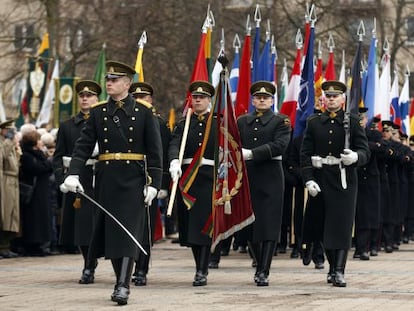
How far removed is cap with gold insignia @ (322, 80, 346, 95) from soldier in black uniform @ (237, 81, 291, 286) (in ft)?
1.74

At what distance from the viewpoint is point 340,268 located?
13.2 meters

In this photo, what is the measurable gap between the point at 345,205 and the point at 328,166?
430 mm

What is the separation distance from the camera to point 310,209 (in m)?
13.7

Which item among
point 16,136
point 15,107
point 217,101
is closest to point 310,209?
point 217,101

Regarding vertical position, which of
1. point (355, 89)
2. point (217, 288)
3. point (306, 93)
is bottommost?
point (217, 288)

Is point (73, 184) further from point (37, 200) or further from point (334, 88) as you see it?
point (37, 200)

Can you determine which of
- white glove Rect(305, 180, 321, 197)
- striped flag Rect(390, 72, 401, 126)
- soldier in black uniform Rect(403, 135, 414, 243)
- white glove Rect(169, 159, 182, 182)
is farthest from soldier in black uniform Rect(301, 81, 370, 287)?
striped flag Rect(390, 72, 401, 126)

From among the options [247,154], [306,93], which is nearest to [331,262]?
[247,154]

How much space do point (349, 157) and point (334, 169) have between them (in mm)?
335

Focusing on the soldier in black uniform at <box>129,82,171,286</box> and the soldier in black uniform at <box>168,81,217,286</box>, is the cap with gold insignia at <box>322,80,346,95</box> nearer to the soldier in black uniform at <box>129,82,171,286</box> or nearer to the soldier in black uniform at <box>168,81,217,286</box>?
the soldier in black uniform at <box>168,81,217,286</box>

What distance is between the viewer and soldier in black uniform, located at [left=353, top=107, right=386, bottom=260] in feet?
59.6

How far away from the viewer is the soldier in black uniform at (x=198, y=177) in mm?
13414

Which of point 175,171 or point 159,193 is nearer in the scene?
point 175,171

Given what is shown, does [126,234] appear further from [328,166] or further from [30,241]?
[30,241]
